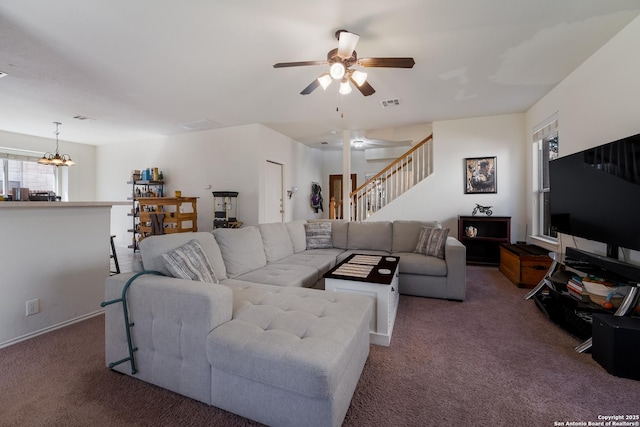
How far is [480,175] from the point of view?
15.9 feet

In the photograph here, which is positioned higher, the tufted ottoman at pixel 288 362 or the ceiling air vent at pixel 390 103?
the ceiling air vent at pixel 390 103

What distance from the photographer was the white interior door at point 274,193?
18.5 feet

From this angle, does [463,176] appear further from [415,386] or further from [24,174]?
[24,174]

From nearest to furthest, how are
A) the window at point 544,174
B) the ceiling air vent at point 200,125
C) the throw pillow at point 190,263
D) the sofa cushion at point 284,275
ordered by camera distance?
the throw pillow at point 190,263 → the sofa cushion at point 284,275 → the window at point 544,174 → the ceiling air vent at point 200,125

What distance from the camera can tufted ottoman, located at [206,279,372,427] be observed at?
1141 mm

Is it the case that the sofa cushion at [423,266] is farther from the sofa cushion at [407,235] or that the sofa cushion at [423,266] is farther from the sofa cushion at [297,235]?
the sofa cushion at [297,235]

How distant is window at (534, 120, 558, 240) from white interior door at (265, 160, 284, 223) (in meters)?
4.83

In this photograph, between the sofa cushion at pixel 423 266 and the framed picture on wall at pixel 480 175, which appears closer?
the sofa cushion at pixel 423 266

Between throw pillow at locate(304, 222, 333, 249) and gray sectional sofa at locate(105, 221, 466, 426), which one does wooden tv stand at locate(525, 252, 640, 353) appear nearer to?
gray sectional sofa at locate(105, 221, 466, 426)

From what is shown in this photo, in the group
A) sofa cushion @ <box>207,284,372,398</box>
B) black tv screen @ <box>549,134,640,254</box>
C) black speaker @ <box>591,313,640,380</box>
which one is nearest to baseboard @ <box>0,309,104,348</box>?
sofa cushion @ <box>207,284,372,398</box>

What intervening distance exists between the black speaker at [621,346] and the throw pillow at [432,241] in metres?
1.55

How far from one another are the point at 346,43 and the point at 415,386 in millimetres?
2549

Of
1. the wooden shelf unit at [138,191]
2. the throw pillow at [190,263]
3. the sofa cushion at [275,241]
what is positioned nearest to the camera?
the throw pillow at [190,263]

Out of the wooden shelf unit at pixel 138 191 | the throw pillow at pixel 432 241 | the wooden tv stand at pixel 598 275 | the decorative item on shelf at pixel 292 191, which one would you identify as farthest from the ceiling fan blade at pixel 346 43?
the wooden shelf unit at pixel 138 191
